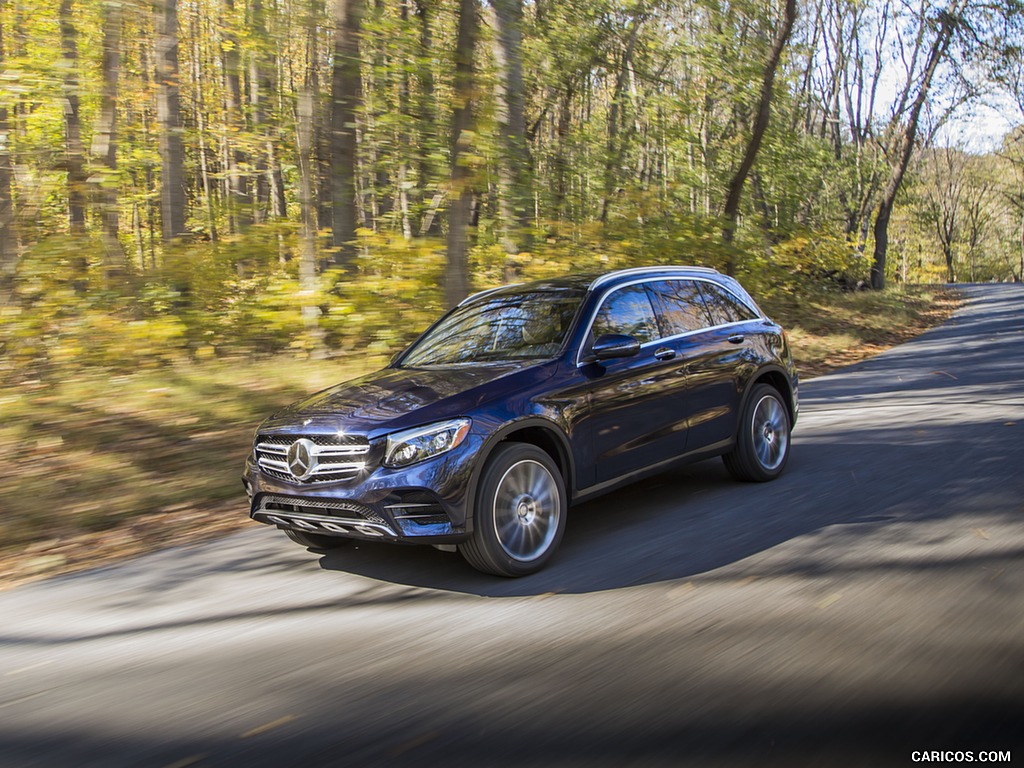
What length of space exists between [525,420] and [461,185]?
749cm

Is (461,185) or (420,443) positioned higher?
(461,185)

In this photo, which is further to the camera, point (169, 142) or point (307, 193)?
point (169, 142)

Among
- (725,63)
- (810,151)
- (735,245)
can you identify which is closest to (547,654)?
(735,245)

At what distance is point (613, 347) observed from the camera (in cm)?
549

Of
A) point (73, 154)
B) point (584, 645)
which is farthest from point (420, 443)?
point (73, 154)

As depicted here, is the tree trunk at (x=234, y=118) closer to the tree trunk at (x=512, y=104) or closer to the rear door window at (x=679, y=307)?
the tree trunk at (x=512, y=104)

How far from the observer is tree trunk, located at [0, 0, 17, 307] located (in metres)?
9.19

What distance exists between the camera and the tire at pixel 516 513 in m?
4.70

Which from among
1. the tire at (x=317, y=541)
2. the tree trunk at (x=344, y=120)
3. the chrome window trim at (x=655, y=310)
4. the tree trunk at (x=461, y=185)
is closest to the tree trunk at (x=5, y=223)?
the tree trunk at (x=344, y=120)

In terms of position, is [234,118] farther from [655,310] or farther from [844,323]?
[655,310]

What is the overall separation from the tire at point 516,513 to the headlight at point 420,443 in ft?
0.91

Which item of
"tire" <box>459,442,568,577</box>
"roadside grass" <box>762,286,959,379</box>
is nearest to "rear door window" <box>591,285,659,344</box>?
"tire" <box>459,442,568,577</box>

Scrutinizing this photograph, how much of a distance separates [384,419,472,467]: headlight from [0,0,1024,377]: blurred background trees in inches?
239

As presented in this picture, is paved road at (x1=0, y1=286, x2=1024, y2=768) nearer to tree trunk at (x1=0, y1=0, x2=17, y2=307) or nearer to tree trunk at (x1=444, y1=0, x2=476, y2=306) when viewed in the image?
tree trunk at (x1=0, y1=0, x2=17, y2=307)
